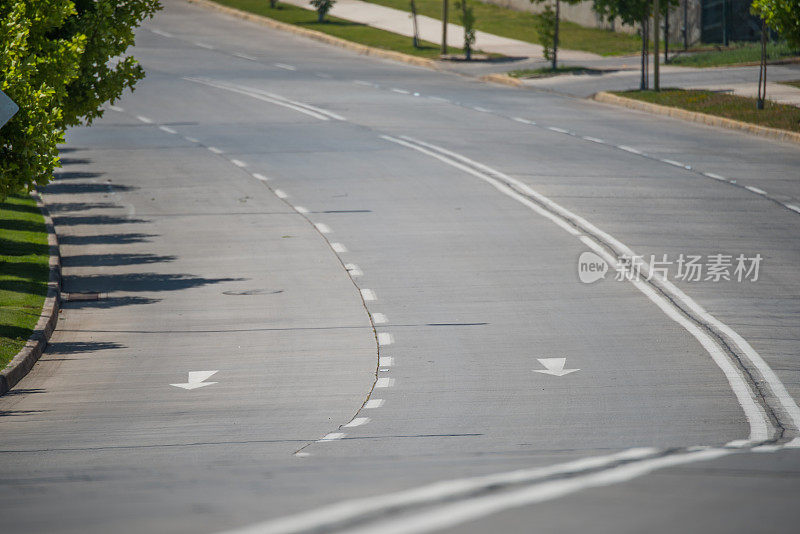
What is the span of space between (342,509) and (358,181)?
71.8 feet

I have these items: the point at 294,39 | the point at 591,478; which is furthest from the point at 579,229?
the point at 294,39

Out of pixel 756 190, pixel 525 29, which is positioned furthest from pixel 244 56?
pixel 756 190

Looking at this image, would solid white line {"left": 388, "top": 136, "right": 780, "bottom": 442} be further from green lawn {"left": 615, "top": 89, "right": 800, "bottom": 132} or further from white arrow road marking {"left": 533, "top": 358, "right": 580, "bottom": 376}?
green lawn {"left": 615, "top": 89, "right": 800, "bottom": 132}

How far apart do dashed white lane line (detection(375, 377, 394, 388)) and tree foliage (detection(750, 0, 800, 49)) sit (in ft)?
66.5

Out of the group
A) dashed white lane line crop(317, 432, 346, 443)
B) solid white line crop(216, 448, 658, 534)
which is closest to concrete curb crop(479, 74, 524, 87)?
dashed white lane line crop(317, 432, 346, 443)

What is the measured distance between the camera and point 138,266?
2139 centimetres

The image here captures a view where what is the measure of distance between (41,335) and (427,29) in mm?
45422

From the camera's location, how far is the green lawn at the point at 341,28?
5409cm

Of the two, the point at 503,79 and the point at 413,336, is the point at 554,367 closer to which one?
the point at 413,336

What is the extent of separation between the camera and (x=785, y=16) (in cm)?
3138

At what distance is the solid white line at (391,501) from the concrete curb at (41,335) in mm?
8824

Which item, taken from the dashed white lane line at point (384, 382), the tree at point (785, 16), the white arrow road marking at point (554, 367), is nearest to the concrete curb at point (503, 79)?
the tree at point (785, 16)

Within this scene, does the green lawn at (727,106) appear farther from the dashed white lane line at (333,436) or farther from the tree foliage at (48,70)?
the dashed white lane line at (333,436)

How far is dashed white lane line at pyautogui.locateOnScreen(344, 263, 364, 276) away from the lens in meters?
20.3
